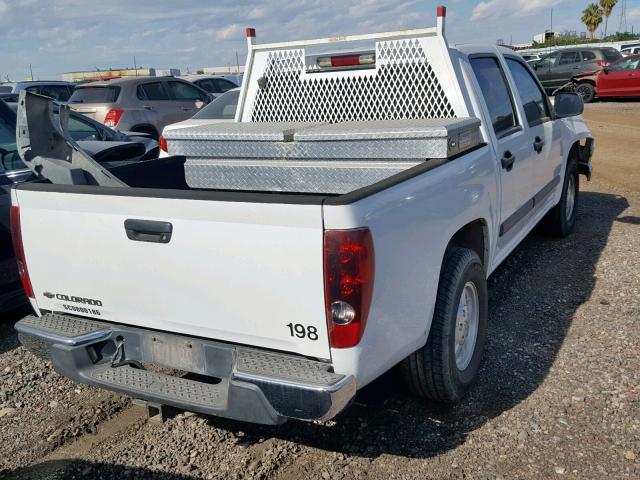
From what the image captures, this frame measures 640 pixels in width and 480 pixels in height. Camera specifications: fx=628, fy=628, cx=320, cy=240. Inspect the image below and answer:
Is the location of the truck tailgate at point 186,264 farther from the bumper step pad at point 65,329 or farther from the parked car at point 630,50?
the parked car at point 630,50

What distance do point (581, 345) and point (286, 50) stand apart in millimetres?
2874

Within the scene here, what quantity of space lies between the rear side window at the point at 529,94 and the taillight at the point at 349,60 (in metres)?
1.31

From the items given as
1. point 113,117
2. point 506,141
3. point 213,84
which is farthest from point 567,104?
point 213,84

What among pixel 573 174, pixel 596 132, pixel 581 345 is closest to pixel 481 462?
pixel 581 345

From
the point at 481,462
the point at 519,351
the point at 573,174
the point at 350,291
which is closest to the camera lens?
the point at 350,291

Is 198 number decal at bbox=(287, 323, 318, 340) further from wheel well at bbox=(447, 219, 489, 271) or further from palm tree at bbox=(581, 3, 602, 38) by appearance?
palm tree at bbox=(581, 3, 602, 38)

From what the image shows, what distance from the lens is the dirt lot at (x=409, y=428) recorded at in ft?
9.82

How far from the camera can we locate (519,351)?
4.04 meters

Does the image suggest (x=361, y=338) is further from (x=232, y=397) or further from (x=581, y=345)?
(x=581, y=345)

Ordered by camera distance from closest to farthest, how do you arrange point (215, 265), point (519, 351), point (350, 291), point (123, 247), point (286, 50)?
point (350, 291) < point (215, 265) < point (123, 247) < point (519, 351) < point (286, 50)

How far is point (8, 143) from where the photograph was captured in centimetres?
479

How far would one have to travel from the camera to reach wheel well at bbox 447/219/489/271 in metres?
3.62

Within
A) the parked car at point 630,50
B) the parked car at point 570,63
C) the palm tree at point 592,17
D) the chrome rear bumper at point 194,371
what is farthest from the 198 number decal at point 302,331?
the palm tree at point 592,17

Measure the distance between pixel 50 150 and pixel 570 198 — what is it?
513 centimetres
